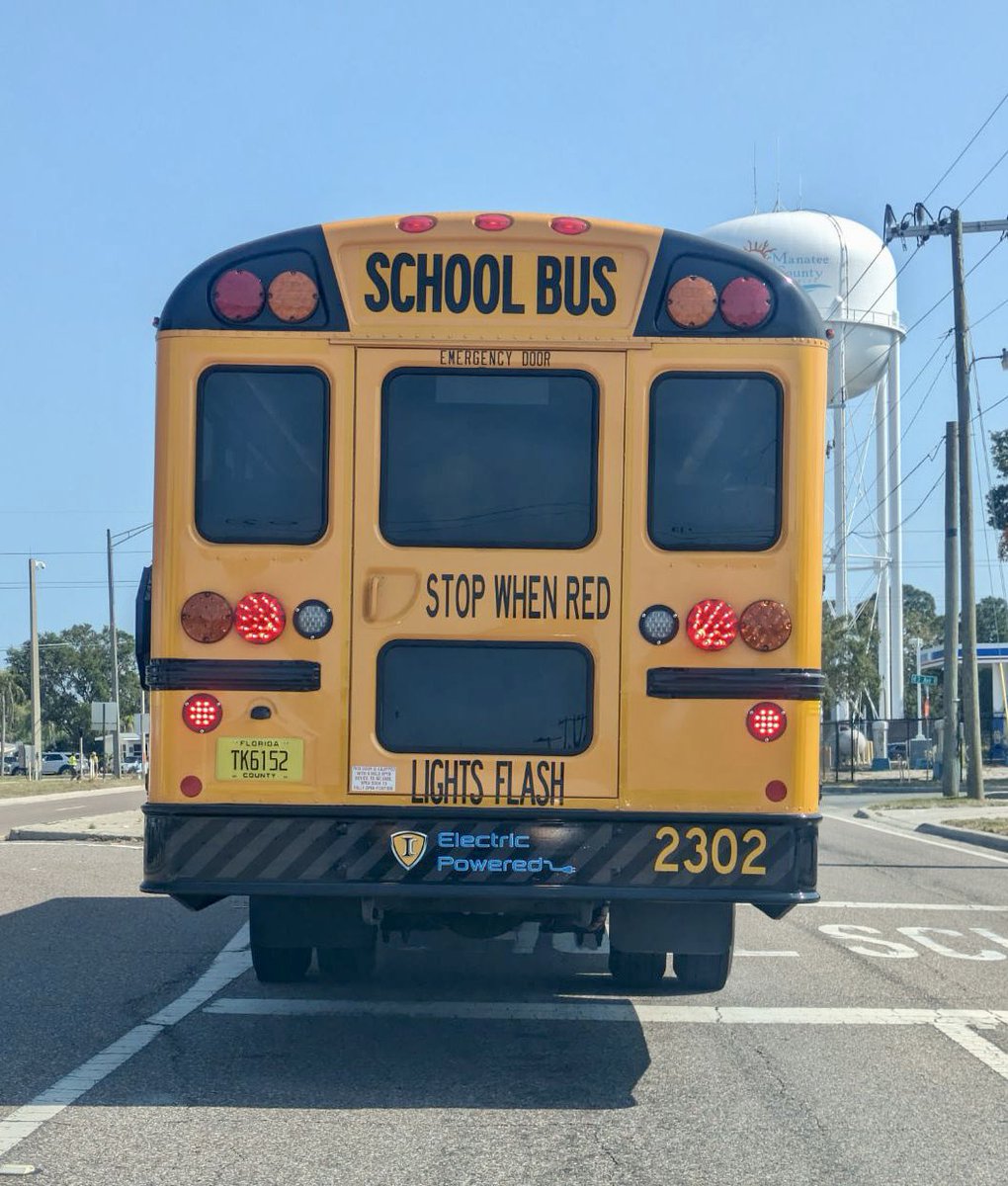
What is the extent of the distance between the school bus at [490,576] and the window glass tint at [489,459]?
0.5 inches

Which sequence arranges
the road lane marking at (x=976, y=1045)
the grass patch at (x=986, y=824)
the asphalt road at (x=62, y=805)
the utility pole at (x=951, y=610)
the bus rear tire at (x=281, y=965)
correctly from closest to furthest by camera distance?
the road lane marking at (x=976, y=1045)
the bus rear tire at (x=281, y=965)
the grass patch at (x=986, y=824)
the asphalt road at (x=62, y=805)
the utility pole at (x=951, y=610)

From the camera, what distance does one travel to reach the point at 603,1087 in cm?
641

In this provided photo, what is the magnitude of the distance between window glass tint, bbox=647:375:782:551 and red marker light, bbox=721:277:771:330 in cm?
23

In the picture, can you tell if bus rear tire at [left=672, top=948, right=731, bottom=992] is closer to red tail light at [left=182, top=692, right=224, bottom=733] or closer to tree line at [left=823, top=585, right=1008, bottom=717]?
red tail light at [left=182, top=692, right=224, bottom=733]

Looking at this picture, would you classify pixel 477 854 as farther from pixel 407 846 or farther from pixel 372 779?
pixel 372 779

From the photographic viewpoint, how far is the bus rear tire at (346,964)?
28.2ft

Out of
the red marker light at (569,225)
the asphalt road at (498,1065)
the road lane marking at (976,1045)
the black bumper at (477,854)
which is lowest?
the road lane marking at (976,1045)

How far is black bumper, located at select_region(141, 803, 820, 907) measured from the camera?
636 centimetres

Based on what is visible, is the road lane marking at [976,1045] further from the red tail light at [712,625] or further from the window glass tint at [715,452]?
the window glass tint at [715,452]

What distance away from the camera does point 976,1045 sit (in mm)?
7352

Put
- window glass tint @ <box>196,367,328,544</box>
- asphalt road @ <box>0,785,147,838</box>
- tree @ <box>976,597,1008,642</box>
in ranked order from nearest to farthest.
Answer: window glass tint @ <box>196,367,328,544</box>, asphalt road @ <box>0,785,147,838</box>, tree @ <box>976,597,1008,642</box>

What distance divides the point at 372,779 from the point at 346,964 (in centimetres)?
255

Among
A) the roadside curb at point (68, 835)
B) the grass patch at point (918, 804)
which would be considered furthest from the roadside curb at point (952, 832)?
the roadside curb at point (68, 835)

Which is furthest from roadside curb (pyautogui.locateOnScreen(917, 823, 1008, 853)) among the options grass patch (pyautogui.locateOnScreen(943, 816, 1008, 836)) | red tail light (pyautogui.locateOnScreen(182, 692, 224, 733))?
red tail light (pyautogui.locateOnScreen(182, 692, 224, 733))
